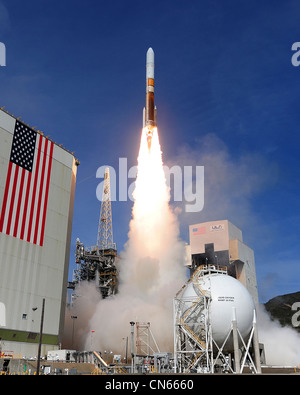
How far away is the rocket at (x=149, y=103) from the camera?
6450 cm

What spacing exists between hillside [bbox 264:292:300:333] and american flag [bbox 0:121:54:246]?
11395 centimetres

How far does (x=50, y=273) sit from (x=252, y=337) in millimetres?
30212

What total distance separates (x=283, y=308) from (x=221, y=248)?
4451 inches

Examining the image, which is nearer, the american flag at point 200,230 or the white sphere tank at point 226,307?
the white sphere tank at point 226,307

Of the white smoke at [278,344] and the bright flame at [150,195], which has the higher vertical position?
the bright flame at [150,195]

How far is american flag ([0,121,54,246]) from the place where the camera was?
52.4 m

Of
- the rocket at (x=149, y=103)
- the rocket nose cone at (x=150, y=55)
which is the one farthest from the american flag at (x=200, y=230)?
the rocket nose cone at (x=150, y=55)

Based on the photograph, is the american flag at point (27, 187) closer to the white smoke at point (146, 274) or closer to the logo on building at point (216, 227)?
the white smoke at point (146, 274)

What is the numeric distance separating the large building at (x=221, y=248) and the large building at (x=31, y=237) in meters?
22.9

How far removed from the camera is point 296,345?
65.6 metres

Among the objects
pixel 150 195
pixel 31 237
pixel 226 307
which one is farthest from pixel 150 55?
pixel 226 307

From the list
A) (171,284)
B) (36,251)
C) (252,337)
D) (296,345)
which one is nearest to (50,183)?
(36,251)

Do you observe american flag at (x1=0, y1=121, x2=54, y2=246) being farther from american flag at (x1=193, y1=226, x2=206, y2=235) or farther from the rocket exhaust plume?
american flag at (x1=193, y1=226, x2=206, y2=235)

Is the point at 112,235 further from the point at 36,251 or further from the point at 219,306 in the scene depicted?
the point at 219,306
